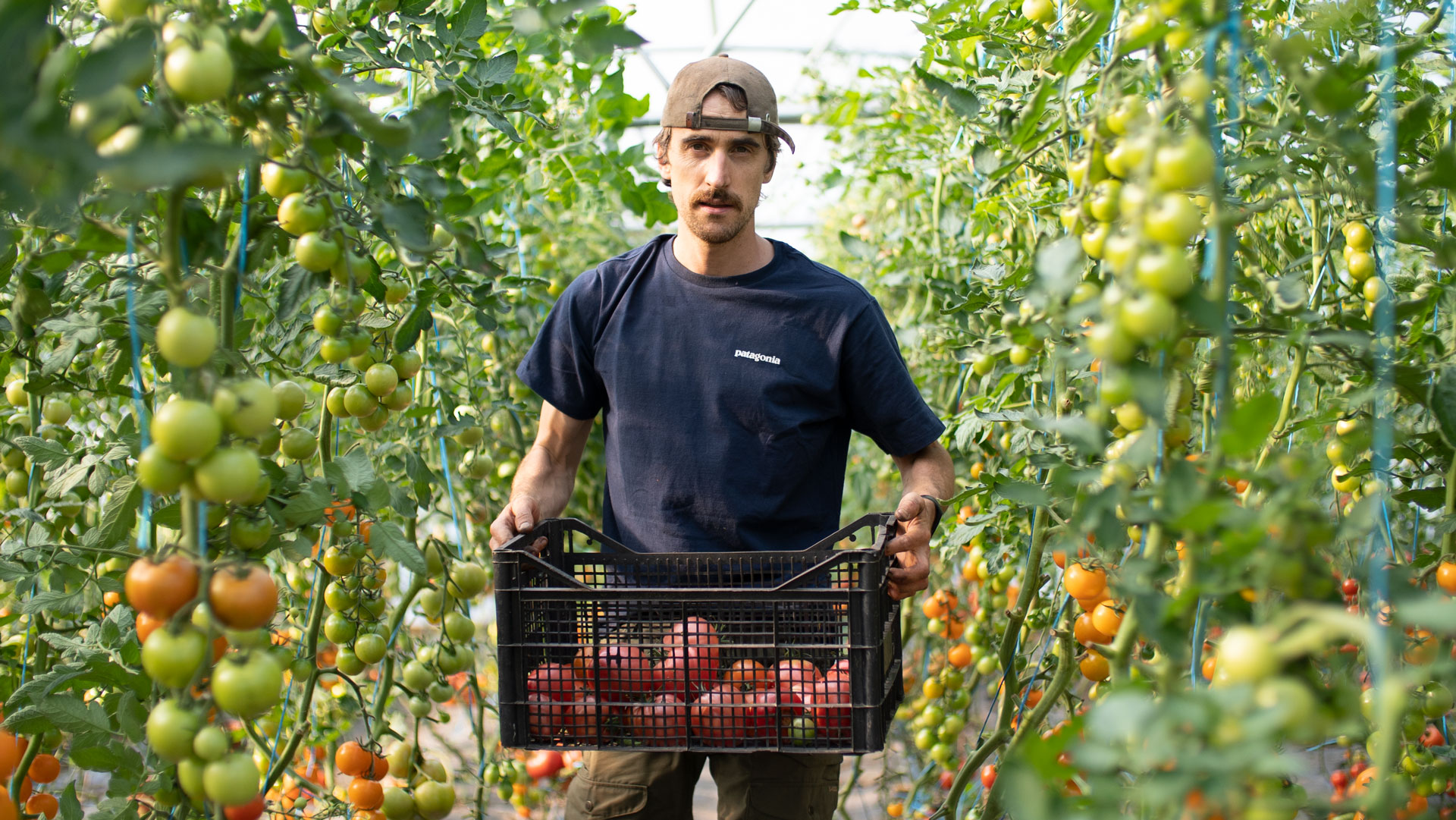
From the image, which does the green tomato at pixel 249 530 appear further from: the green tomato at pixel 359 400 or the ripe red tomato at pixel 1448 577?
the ripe red tomato at pixel 1448 577

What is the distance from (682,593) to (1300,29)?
41.8 inches

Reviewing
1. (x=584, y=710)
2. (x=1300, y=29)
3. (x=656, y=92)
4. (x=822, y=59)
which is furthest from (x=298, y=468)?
(x=656, y=92)

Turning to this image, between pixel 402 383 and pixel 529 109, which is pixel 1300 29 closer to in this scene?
pixel 529 109

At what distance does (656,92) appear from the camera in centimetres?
702

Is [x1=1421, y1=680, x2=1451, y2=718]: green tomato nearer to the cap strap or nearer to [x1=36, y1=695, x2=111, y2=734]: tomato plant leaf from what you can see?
the cap strap

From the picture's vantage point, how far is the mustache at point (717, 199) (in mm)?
1868

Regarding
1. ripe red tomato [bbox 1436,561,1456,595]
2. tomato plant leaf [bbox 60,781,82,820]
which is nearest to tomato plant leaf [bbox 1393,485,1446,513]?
ripe red tomato [bbox 1436,561,1456,595]

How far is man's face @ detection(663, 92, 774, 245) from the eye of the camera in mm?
1871

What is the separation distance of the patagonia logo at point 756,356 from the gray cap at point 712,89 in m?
0.37

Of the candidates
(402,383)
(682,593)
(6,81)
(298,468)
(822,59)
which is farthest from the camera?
(822,59)

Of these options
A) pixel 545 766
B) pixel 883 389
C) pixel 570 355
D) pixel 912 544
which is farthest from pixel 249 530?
pixel 545 766

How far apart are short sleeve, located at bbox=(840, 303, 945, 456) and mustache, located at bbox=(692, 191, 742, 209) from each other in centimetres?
29

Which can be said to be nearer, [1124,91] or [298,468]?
[1124,91]

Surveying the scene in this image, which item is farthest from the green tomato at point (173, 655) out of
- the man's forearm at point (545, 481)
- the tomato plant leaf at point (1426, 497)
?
the tomato plant leaf at point (1426, 497)
